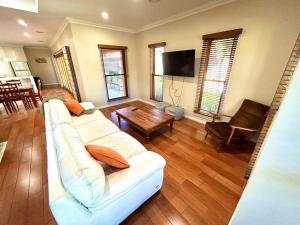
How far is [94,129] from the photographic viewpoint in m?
2.03

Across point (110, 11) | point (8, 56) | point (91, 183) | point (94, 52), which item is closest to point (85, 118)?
point (91, 183)

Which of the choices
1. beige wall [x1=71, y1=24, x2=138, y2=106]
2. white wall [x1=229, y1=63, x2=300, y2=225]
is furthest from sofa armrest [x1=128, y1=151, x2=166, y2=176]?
beige wall [x1=71, y1=24, x2=138, y2=106]

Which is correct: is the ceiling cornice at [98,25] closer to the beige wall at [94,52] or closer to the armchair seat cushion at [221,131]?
the beige wall at [94,52]

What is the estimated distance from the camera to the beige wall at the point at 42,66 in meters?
8.15

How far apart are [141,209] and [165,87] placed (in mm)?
3256

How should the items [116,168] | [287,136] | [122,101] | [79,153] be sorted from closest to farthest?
[287,136] < [79,153] < [116,168] < [122,101]

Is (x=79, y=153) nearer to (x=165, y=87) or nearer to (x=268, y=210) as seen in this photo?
(x=268, y=210)

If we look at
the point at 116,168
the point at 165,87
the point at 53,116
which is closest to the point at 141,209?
the point at 116,168

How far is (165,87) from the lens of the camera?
156 inches

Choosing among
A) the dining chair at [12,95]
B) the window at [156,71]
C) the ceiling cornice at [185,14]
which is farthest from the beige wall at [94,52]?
the dining chair at [12,95]

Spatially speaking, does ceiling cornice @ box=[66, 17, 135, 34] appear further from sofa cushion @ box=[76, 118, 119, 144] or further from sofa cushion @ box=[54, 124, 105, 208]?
sofa cushion @ box=[54, 124, 105, 208]

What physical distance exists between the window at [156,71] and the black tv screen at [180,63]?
1.85 ft

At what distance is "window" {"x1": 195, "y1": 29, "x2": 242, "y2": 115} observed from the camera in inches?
95.2

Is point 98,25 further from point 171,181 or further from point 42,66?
point 42,66
